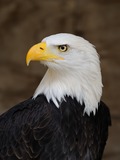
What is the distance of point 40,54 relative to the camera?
390 centimetres

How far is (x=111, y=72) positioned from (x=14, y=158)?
7.93ft

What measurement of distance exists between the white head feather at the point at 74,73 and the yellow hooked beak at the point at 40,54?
24 mm

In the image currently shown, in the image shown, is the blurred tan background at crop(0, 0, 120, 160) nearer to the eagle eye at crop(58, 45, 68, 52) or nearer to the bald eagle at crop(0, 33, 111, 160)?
the bald eagle at crop(0, 33, 111, 160)

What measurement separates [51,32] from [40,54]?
2.52 meters

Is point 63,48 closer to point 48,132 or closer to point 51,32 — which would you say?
point 48,132

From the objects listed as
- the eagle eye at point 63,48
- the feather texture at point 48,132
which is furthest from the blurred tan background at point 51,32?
the eagle eye at point 63,48

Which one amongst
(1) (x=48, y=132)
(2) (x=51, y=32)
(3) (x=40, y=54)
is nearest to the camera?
(3) (x=40, y=54)

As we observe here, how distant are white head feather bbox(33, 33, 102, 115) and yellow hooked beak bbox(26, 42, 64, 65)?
2 centimetres

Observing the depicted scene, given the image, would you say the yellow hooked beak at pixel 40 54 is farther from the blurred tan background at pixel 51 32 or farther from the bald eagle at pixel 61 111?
the blurred tan background at pixel 51 32

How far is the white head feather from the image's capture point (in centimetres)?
395

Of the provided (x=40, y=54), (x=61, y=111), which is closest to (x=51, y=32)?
(x=61, y=111)

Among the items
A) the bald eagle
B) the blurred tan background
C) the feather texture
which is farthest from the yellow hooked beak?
the blurred tan background

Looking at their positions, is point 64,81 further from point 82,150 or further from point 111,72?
point 111,72

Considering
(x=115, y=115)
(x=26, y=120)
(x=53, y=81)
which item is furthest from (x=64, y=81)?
(x=115, y=115)
